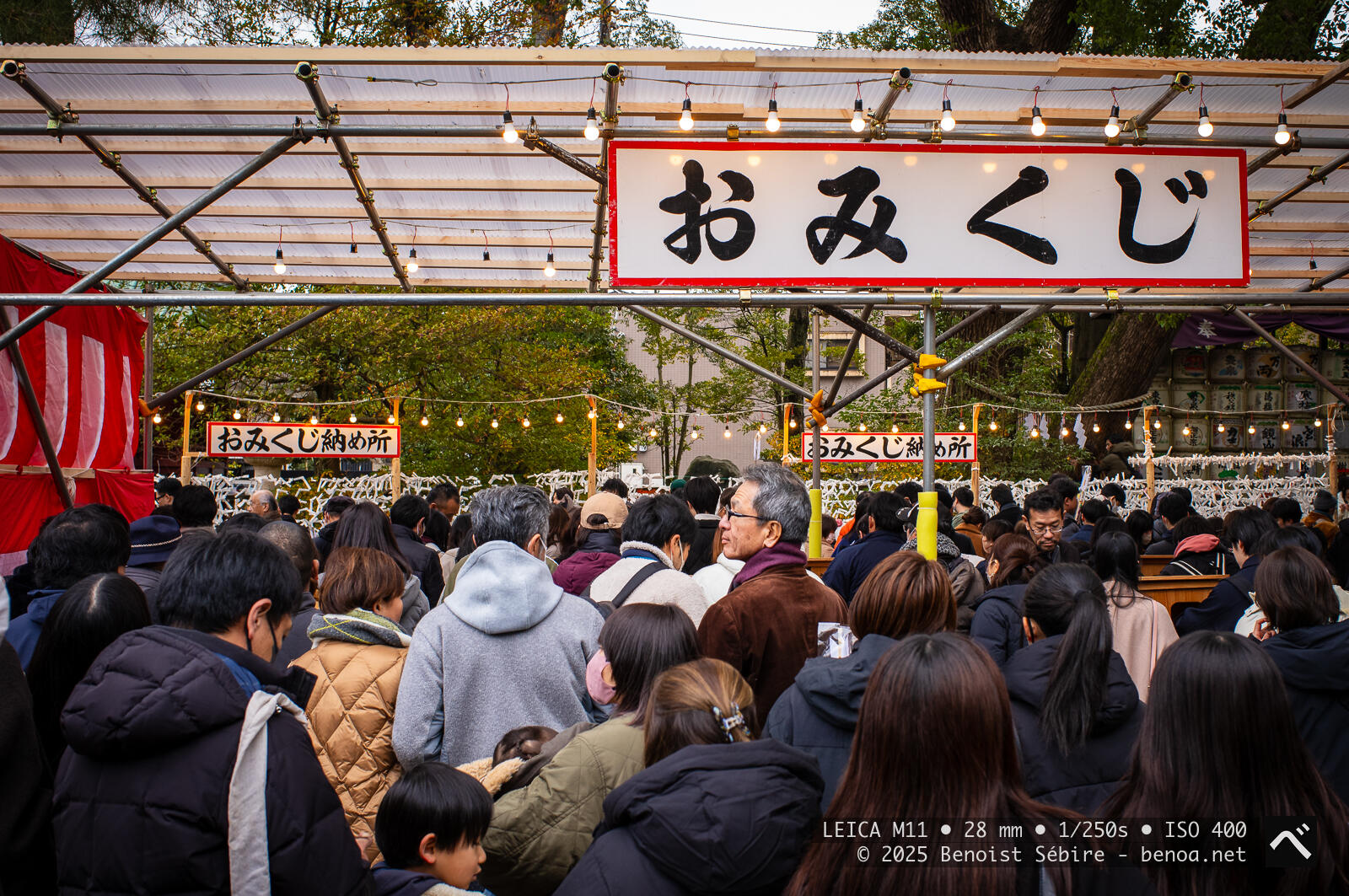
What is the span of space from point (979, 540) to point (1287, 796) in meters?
6.07

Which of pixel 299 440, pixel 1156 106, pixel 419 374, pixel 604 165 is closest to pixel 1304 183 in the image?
pixel 1156 106

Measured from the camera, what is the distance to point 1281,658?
3139 millimetres

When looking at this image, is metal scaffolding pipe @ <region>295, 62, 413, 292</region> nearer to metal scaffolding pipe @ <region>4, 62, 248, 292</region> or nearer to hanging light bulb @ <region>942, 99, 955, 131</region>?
metal scaffolding pipe @ <region>4, 62, 248, 292</region>

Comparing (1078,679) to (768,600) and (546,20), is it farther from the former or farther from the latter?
(546,20)

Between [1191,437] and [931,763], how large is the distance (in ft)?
65.9

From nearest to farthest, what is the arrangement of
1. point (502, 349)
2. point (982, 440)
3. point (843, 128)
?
point (843, 128) → point (982, 440) → point (502, 349)

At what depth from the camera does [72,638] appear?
278 centimetres

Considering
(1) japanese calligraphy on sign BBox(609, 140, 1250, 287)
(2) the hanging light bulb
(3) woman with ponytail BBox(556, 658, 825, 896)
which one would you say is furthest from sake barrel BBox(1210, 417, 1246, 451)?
(3) woman with ponytail BBox(556, 658, 825, 896)

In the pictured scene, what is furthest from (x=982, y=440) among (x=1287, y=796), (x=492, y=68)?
(x=1287, y=796)

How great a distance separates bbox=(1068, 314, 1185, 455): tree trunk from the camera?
16.6 meters

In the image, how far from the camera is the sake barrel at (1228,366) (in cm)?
1897

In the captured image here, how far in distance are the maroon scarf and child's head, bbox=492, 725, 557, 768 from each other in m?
1.32

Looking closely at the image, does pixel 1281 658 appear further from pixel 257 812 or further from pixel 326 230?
pixel 326 230

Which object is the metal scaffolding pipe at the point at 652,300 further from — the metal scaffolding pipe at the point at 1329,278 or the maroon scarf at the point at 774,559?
the maroon scarf at the point at 774,559
